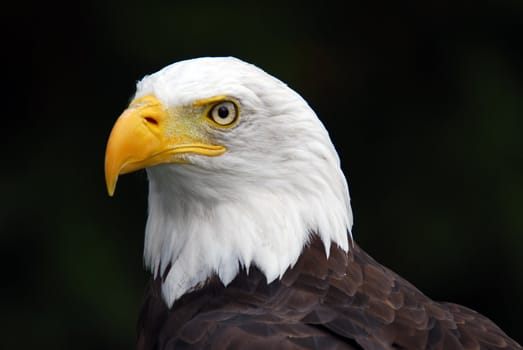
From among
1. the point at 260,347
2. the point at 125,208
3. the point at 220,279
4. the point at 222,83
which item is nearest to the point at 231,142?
the point at 222,83

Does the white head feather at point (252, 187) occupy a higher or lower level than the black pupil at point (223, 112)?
lower

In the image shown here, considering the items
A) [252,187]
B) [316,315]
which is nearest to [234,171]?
[252,187]

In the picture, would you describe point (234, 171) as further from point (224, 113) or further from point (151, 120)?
point (151, 120)

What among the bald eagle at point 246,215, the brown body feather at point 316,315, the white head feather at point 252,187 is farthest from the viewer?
the white head feather at point 252,187

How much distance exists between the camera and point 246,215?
3.19 m

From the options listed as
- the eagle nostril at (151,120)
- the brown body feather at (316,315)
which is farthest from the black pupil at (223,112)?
the brown body feather at (316,315)

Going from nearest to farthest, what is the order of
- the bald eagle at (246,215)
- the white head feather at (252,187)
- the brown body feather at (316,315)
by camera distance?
the brown body feather at (316,315)
the bald eagle at (246,215)
the white head feather at (252,187)

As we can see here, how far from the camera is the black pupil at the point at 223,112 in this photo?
3.14 meters

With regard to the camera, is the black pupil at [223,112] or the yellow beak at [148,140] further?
the black pupil at [223,112]

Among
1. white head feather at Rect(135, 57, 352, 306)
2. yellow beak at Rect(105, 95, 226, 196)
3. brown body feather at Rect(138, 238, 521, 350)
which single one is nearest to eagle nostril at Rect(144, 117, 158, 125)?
yellow beak at Rect(105, 95, 226, 196)

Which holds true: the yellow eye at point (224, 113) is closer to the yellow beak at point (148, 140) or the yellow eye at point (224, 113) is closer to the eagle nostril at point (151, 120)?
the yellow beak at point (148, 140)

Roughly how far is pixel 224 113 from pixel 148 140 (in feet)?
0.83

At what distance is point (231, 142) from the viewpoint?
3168mm

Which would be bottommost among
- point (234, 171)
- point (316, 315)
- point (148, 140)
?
point (316, 315)
